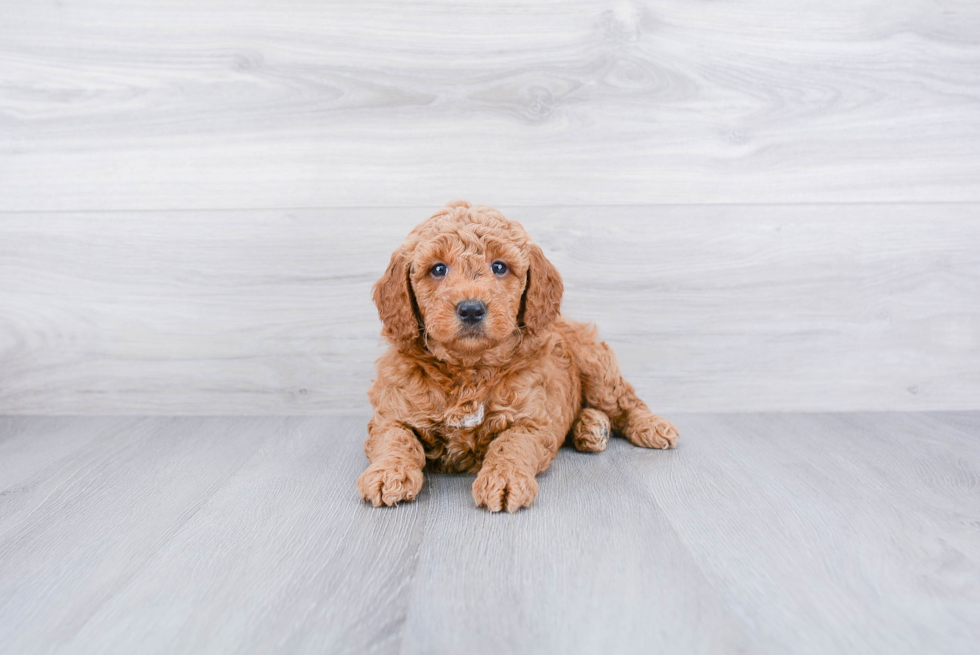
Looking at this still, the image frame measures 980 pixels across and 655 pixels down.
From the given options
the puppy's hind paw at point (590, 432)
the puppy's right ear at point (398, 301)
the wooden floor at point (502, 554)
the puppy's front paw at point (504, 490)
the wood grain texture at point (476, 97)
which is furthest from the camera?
the wood grain texture at point (476, 97)

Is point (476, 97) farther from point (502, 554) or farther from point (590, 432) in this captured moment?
point (502, 554)

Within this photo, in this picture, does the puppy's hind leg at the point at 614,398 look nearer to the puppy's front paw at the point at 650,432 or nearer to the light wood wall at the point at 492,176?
the puppy's front paw at the point at 650,432

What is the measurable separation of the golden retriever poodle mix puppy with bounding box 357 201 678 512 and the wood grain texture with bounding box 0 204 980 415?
0.57m

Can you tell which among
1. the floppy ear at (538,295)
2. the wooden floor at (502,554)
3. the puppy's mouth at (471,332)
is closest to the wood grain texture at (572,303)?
the wooden floor at (502,554)

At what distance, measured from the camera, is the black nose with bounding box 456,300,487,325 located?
140cm

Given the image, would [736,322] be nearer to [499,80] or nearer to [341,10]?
[499,80]

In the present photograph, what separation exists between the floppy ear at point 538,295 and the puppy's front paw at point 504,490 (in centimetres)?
37

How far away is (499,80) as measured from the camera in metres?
2.08

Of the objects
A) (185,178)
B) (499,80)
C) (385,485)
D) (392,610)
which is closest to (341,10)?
(499,80)

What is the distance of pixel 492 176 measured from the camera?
2100 mm

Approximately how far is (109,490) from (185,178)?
1.04m

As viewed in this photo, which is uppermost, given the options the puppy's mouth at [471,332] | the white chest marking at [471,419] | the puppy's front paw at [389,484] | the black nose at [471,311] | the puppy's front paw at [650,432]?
the black nose at [471,311]

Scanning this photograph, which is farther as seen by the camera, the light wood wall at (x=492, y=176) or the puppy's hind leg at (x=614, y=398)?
the light wood wall at (x=492, y=176)

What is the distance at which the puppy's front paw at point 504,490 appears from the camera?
4.40ft
